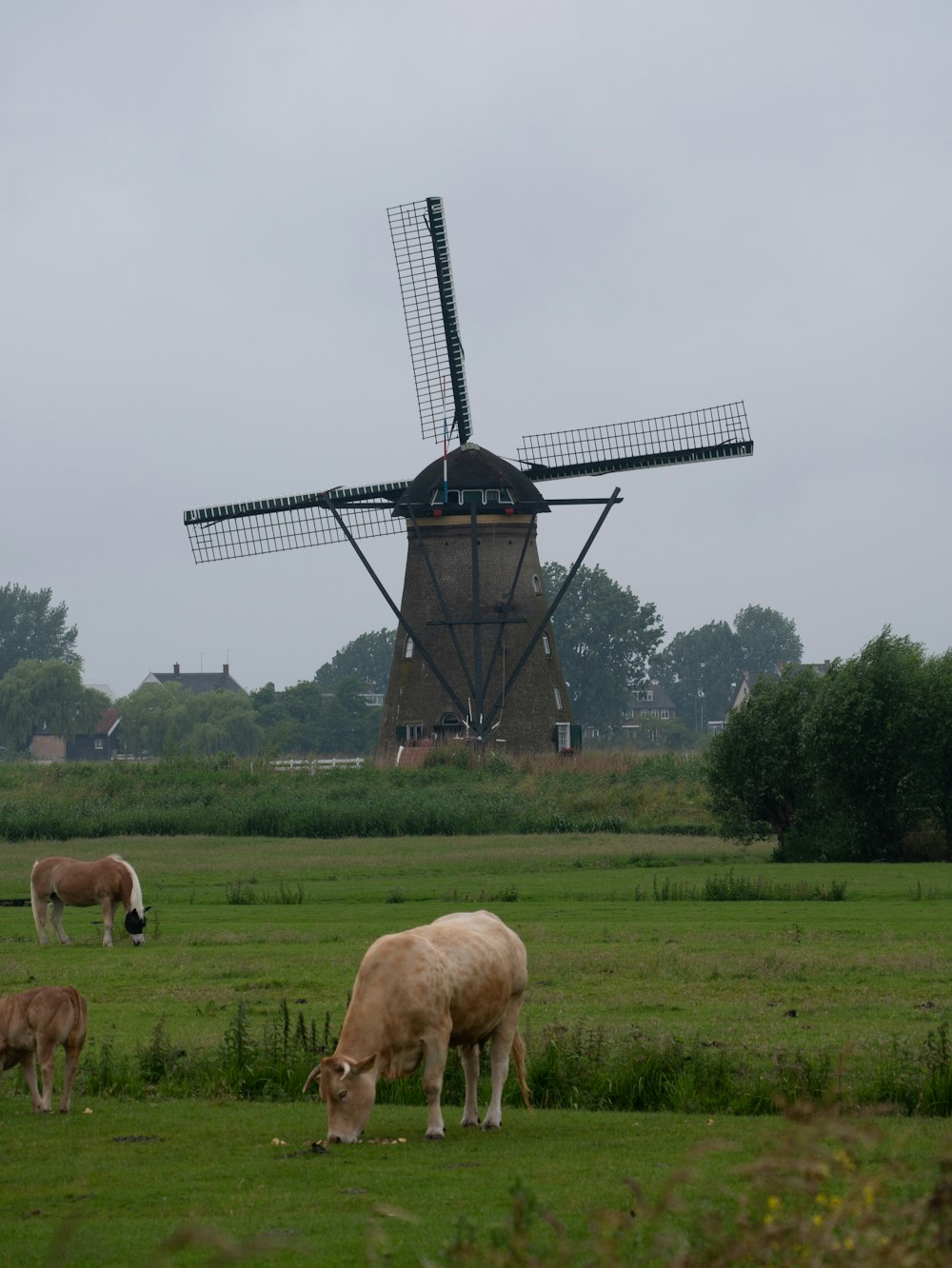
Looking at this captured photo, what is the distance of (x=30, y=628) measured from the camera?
628 feet

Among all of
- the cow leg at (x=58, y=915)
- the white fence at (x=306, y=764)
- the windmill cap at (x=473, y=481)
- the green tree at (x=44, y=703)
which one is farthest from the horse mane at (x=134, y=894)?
the green tree at (x=44, y=703)

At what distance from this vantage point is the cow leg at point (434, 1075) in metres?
13.0

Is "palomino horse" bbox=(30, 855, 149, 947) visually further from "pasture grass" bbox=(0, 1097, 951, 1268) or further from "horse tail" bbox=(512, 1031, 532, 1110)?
"horse tail" bbox=(512, 1031, 532, 1110)

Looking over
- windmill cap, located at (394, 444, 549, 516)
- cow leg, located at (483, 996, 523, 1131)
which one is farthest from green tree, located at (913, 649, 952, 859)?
cow leg, located at (483, 996, 523, 1131)

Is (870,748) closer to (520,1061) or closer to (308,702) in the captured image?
(520,1061)

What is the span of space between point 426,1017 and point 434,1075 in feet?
1.52

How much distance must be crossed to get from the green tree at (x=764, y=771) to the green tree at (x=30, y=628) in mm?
149599

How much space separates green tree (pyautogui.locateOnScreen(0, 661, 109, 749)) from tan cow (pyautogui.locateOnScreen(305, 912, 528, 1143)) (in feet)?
452

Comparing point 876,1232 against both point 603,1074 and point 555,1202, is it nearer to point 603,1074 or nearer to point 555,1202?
point 555,1202

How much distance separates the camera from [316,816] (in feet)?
178

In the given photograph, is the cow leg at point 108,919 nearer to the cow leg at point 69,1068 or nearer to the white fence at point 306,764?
the cow leg at point 69,1068

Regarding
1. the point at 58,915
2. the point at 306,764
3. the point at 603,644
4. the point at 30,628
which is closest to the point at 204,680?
the point at 30,628

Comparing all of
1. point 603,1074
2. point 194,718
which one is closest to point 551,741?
point 603,1074

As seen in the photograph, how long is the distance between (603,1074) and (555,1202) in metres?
4.92
